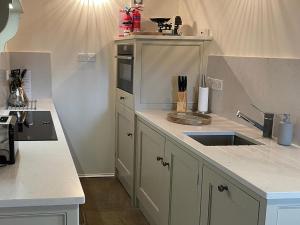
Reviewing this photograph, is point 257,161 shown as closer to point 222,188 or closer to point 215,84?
point 222,188

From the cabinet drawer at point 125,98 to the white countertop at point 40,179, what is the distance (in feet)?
4.70

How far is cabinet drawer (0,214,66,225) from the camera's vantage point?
133 cm

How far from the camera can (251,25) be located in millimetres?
2613

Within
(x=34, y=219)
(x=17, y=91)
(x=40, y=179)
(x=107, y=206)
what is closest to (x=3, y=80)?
(x=17, y=91)

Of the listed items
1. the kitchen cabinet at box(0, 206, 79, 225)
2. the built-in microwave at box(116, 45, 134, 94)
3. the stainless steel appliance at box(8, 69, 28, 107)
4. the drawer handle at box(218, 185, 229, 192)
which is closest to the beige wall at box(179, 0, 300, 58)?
the built-in microwave at box(116, 45, 134, 94)

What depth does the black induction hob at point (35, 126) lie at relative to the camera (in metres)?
2.14

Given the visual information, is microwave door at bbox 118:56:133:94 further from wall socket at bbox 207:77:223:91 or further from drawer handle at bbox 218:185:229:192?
drawer handle at bbox 218:185:229:192

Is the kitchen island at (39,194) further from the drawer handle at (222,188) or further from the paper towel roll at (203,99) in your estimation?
the paper towel roll at (203,99)

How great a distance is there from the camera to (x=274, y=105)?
7.63ft

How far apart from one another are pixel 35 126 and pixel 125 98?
122 centimetres

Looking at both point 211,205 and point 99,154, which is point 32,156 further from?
point 99,154

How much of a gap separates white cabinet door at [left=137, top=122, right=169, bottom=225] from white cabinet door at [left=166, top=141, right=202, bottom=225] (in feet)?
0.39

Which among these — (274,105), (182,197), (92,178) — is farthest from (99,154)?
(274,105)

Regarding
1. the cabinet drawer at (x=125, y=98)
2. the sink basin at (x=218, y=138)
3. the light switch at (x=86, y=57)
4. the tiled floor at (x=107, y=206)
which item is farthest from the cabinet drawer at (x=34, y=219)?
the light switch at (x=86, y=57)
